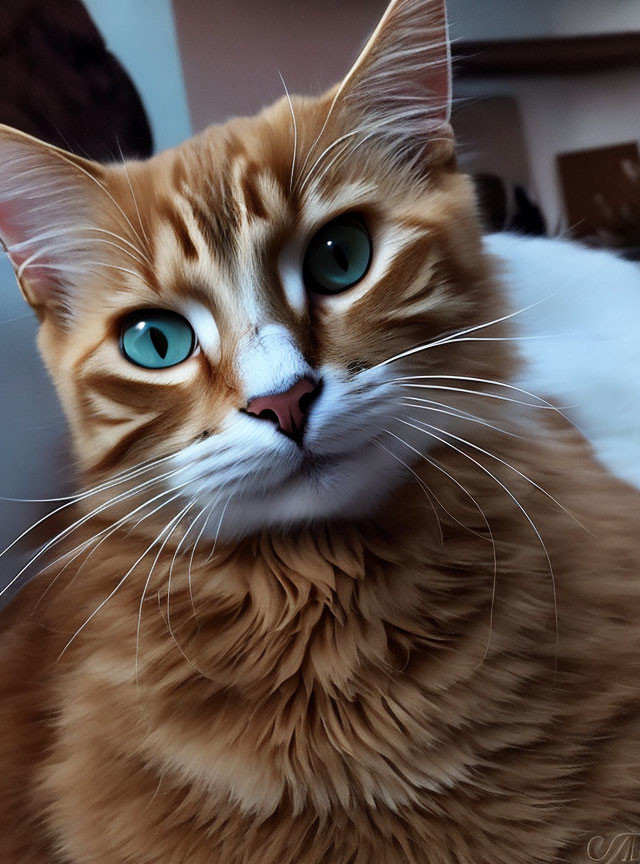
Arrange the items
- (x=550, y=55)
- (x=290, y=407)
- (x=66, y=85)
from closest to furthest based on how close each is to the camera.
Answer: (x=290, y=407)
(x=66, y=85)
(x=550, y=55)

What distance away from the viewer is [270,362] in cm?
55

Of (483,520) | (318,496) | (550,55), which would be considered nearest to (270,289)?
(318,496)

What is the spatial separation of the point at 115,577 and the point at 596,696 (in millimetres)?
503

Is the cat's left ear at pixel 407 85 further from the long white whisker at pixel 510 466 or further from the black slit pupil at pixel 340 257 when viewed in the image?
the long white whisker at pixel 510 466

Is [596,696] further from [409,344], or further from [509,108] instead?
[509,108]

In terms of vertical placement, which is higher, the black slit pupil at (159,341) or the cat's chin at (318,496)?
the black slit pupil at (159,341)

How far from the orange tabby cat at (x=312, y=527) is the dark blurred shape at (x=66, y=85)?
23 centimetres

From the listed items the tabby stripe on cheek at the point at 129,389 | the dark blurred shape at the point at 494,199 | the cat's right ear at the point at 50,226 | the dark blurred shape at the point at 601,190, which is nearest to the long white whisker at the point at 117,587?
the tabby stripe on cheek at the point at 129,389

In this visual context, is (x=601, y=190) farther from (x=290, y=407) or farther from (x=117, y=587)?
(x=117, y=587)

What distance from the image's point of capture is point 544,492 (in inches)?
29.7

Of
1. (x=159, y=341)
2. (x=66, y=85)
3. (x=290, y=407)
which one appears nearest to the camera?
(x=290, y=407)

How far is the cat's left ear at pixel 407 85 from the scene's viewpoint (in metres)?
0.66

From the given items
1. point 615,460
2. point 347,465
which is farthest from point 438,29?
point 615,460

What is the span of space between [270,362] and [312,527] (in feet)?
0.63
